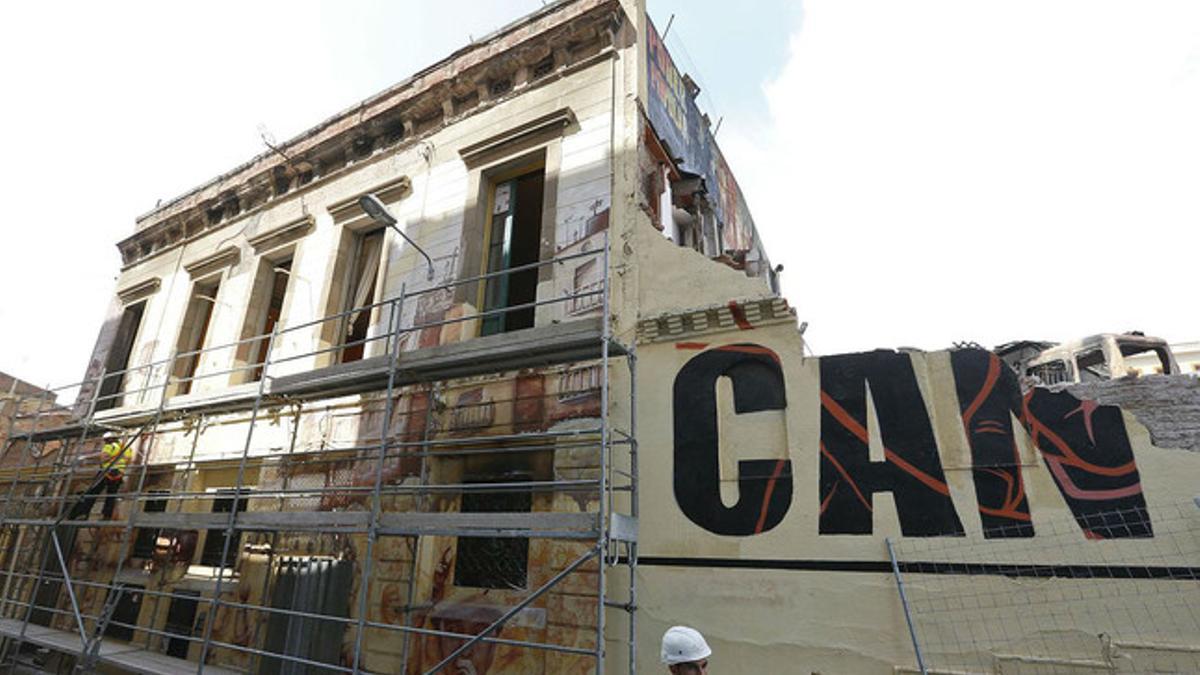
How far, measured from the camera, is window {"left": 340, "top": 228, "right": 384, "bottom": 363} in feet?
30.9

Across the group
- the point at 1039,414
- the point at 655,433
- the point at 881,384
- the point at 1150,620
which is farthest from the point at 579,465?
the point at 1150,620

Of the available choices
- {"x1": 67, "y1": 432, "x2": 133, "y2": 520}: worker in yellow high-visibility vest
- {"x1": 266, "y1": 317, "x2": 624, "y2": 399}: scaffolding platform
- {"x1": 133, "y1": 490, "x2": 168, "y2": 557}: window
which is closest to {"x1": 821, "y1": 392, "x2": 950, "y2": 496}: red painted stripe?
{"x1": 266, "y1": 317, "x2": 624, "y2": 399}: scaffolding platform

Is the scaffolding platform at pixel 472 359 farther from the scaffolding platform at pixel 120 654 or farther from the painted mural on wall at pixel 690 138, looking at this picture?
the painted mural on wall at pixel 690 138

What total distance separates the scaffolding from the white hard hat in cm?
105

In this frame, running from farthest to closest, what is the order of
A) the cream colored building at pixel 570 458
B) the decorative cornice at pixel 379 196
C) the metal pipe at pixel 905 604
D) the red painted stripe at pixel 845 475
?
1. the decorative cornice at pixel 379 196
2. the red painted stripe at pixel 845 475
3. the cream colored building at pixel 570 458
4. the metal pipe at pixel 905 604

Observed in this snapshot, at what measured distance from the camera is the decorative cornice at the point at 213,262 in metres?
11.5

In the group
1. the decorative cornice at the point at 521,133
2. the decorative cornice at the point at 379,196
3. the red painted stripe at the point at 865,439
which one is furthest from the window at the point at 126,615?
the red painted stripe at the point at 865,439

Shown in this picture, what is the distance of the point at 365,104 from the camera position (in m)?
10.5

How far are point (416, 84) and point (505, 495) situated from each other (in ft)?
25.2

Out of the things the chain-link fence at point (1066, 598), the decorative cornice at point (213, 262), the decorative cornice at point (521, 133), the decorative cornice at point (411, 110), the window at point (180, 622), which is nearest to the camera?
the chain-link fence at point (1066, 598)

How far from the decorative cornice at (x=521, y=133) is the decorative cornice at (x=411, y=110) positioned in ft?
2.67

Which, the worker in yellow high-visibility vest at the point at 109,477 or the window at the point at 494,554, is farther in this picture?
the worker in yellow high-visibility vest at the point at 109,477

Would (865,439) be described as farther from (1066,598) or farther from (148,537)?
(148,537)

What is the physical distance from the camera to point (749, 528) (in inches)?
208
